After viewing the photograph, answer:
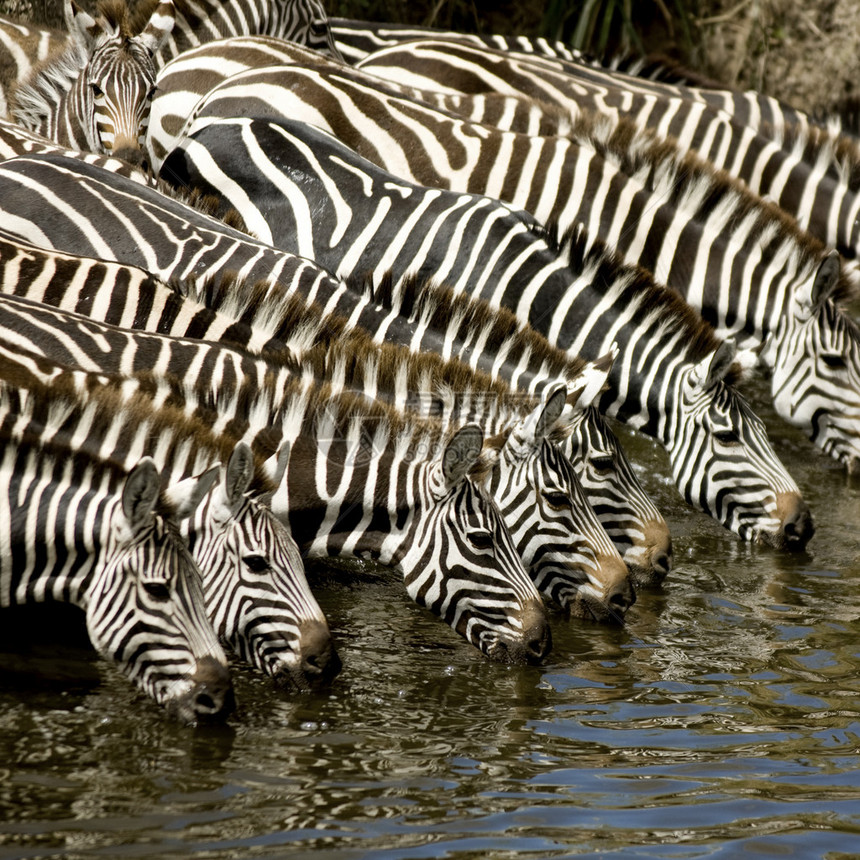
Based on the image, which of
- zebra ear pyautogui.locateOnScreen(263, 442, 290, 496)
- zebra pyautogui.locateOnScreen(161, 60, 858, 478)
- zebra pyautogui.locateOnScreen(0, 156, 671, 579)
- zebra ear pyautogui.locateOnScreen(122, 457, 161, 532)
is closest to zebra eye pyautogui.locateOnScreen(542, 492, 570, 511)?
zebra pyautogui.locateOnScreen(0, 156, 671, 579)

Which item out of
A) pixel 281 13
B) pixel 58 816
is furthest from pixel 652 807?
pixel 281 13

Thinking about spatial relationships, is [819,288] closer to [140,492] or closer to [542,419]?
[542,419]

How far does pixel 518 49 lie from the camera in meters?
14.3

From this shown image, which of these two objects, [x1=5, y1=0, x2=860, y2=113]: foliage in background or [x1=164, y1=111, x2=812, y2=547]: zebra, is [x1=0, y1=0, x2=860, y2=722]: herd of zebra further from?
[x1=5, y1=0, x2=860, y2=113]: foliage in background

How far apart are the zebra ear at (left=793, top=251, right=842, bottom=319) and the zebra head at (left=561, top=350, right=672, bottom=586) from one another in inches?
97.2

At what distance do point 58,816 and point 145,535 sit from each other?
127 centimetres

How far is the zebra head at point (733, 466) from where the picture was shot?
8.99 metres

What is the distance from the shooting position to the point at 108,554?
19.2 feet

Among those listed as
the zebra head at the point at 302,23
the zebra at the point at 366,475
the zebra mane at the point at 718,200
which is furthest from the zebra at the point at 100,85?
the zebra at the point at 366,475

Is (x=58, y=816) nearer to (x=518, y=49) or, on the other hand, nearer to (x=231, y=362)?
(x=231, y=362)

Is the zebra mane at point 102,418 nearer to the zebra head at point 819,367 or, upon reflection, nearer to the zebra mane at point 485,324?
the zebra mane at point 485,324

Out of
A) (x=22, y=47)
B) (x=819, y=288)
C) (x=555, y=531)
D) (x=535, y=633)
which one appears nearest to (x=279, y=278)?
(x=555, y=531)

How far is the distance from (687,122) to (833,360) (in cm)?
Answer: 336

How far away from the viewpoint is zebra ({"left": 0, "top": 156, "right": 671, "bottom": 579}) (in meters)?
8.20
